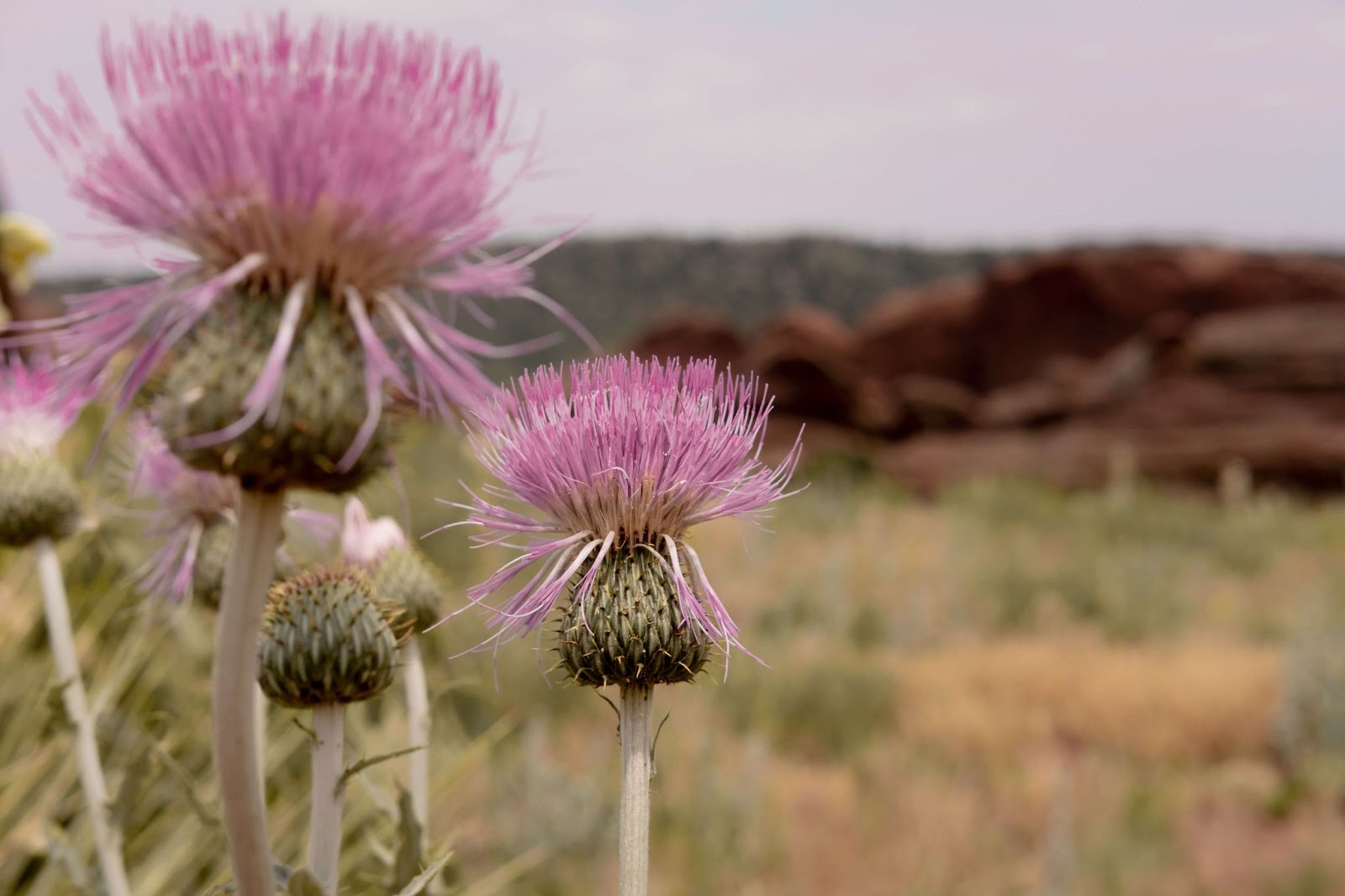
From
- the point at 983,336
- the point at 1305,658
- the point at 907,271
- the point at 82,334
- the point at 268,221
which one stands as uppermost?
the point at 907,271

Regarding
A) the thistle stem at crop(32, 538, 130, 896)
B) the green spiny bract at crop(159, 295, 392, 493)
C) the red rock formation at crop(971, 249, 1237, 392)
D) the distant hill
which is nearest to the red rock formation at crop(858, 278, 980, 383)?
the red rock formation at crop(971, 249, 1237, 392)

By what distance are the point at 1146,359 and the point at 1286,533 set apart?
Answer: 13.1m

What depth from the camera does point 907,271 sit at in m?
83.0

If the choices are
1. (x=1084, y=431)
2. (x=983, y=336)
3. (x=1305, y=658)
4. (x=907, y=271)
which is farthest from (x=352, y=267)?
(x=907, y=271)

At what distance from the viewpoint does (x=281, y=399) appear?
1048mm

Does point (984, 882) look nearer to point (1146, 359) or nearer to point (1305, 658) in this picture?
point (1305, 658)

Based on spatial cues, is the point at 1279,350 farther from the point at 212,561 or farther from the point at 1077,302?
the point at 212,561

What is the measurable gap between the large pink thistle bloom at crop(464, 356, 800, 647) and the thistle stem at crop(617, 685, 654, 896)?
129 mm

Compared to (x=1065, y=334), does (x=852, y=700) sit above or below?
→ below

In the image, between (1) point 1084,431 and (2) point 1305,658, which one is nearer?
(2) point 1305,658

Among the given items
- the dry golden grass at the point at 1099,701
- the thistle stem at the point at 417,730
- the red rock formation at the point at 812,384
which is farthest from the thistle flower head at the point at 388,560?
the red rock formation at the point at 812,384

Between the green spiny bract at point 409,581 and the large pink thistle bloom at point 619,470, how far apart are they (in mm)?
624

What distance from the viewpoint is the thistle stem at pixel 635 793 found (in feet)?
3.72

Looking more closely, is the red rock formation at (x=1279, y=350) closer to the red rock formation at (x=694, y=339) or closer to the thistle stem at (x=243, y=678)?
the red rock formation at (x=694, y=339)
